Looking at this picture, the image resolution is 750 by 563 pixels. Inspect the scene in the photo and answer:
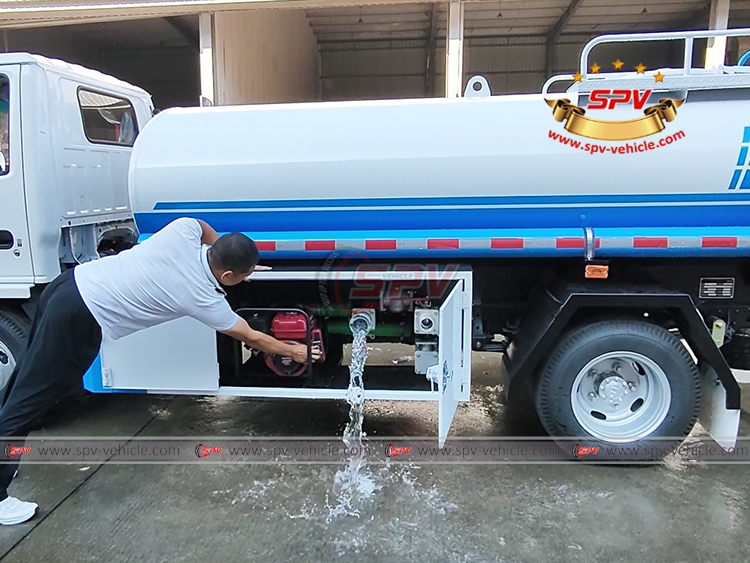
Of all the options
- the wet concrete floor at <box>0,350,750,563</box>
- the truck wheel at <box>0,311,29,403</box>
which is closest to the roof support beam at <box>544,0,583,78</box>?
the wet concrete floor at <box>0,350,750,563</box>

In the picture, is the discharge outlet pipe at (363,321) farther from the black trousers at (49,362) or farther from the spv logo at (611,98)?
the spv logo at (611,98)

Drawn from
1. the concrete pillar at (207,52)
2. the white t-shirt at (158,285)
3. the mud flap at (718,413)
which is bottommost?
the mud flap at (718,413)

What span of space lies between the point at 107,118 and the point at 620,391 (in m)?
4.11

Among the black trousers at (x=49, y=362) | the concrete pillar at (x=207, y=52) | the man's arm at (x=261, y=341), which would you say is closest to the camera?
the black trousers at (x=49, y=362)

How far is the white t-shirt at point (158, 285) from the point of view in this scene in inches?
120

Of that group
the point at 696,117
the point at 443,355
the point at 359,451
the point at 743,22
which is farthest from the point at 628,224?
the point at 743,22

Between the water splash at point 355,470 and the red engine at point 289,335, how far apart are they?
12.2 inches

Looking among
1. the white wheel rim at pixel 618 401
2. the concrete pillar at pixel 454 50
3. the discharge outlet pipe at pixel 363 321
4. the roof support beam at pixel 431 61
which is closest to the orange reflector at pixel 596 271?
the white wheel rim at pixel 618 401

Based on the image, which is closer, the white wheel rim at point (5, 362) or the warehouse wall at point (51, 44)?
the white wheel rim at point (5, 362)

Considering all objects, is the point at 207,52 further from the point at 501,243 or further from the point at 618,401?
the point at 618,401

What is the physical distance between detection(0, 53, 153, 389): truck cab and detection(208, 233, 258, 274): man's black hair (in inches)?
61.0

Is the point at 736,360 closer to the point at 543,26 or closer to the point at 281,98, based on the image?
the point at 281,98

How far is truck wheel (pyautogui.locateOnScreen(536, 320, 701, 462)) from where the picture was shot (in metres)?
3.55

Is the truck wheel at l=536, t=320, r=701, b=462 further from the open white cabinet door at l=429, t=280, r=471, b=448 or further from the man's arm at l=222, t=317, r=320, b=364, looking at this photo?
the man's arm at l=222, t=317, r=320, b=364
